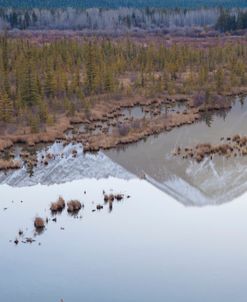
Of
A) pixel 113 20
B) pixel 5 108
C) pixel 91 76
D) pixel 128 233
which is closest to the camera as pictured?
pixel 128 233

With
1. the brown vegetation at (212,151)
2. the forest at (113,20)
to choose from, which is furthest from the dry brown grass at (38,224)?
the forest at (113,20)

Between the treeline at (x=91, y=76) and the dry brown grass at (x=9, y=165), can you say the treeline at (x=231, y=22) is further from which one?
the dry brown grass at (x=9, y=165)

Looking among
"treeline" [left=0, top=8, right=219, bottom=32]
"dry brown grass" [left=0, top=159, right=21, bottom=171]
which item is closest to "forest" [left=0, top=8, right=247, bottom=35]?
"treeline" [left=0, top=8, right=219, bottom=32]

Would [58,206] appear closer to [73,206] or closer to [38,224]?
[73,206]

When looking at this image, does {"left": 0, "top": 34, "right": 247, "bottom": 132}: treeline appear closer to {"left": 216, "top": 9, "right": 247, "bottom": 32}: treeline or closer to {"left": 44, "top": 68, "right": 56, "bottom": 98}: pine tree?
{"left": 44, "top": 68, "right": 56, "bottom": 98}: pine tree

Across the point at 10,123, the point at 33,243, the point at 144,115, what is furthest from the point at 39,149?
the point at 33,243

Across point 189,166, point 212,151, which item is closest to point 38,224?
point 189,166
